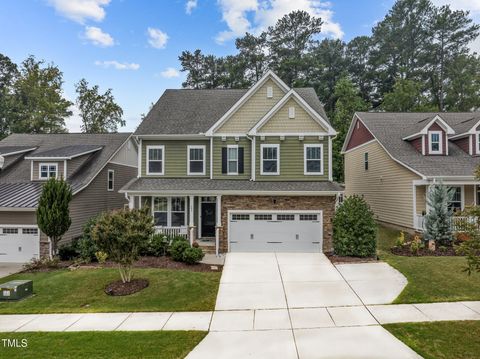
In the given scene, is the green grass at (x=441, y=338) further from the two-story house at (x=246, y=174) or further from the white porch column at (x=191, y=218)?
the white porch column at (x=191, y=218)

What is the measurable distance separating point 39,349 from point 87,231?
7.90 m

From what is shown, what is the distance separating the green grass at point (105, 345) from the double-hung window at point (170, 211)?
8759mm

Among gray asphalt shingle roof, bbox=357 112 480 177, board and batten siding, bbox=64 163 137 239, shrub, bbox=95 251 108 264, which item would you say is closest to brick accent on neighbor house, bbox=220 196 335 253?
shrub, bbox=95 251 108 264

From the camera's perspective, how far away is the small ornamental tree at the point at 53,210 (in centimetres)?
1261

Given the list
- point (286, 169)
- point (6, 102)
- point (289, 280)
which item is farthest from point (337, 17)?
point (6, 102)

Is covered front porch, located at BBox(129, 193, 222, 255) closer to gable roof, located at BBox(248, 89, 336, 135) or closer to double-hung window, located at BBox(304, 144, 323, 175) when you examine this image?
gable roof, located at BBox(248, 89, 336, 135)

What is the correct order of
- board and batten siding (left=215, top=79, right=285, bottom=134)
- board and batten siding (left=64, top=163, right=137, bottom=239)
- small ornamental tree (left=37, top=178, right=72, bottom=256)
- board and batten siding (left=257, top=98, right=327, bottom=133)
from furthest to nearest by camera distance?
board and batten siding (left=64, top=163, right=137, bottom=239)
board and batten siding (left=215, top=79, right=285, bottom=134)
board and batten siding (left=257, top=98, right=327, bottom=133)
small ornamental tree (left=37, top=178, right=72, bottom=256)

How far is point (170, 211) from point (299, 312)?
9576 mm

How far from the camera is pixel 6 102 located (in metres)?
34.9

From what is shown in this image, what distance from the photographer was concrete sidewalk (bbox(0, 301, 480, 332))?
6.91 metres

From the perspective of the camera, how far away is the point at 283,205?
45.0 ft

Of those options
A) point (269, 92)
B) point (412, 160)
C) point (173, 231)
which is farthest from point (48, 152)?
point (412, 160)

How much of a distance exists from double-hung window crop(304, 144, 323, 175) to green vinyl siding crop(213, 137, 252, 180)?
2887 millimetres

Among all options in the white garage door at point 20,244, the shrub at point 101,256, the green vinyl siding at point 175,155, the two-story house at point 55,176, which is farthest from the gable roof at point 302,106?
the white garage door at point 20,244
